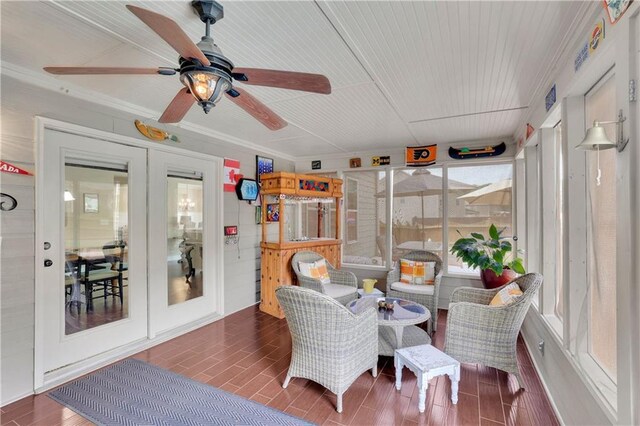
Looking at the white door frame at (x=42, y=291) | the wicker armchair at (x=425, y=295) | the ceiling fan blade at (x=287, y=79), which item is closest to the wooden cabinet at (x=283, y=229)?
the wicker armchair at (x=425, y=295)

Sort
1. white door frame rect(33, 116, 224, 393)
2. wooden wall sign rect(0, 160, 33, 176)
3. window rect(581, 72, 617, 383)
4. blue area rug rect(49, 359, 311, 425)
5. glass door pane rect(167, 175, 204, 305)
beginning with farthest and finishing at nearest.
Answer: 1. glass door pane rect(167, 175, 204, 305)
2. white door frame rect(33, 116, 224, 393)
3. wooden wall sign rect(0, 160, 33, 176)
4. blue area rug rect(49, 359, 311, 425)
5. window rect(581, 72, 617, 383)

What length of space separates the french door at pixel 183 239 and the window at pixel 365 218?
2398mm

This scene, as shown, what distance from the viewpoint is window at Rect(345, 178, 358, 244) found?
5.64 metres

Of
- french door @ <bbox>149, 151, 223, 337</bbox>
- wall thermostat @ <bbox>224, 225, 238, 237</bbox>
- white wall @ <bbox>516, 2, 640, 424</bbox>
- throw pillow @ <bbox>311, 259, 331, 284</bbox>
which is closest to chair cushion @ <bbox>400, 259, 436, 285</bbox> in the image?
throw pillow @ <bbox>311, 259, 331, 284</bbox>

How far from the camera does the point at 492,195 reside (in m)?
4.61

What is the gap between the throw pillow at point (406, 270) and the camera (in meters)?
4.33

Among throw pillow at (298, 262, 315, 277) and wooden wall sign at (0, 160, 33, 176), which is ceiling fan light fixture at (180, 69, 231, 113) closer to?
wooden wall sign at (0, 160, 33, 176)

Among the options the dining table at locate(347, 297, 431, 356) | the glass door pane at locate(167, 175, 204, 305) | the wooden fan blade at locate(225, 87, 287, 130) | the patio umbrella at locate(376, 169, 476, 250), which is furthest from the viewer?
the patio umbrella at locate(376, 169, 476, 250)

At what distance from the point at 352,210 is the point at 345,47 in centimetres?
377

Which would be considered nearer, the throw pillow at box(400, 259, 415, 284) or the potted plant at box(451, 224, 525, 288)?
the potted plant at box(451, 224, 525, 288)

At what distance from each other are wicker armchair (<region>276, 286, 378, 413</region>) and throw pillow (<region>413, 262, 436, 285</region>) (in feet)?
6.60

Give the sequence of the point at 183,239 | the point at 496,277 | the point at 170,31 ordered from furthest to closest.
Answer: the point at 183,239 < the point at 496,277 < the point at 170,31

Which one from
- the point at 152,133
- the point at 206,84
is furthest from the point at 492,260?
the point at 152,133

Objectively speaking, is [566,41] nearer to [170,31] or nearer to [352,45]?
[352,45]
